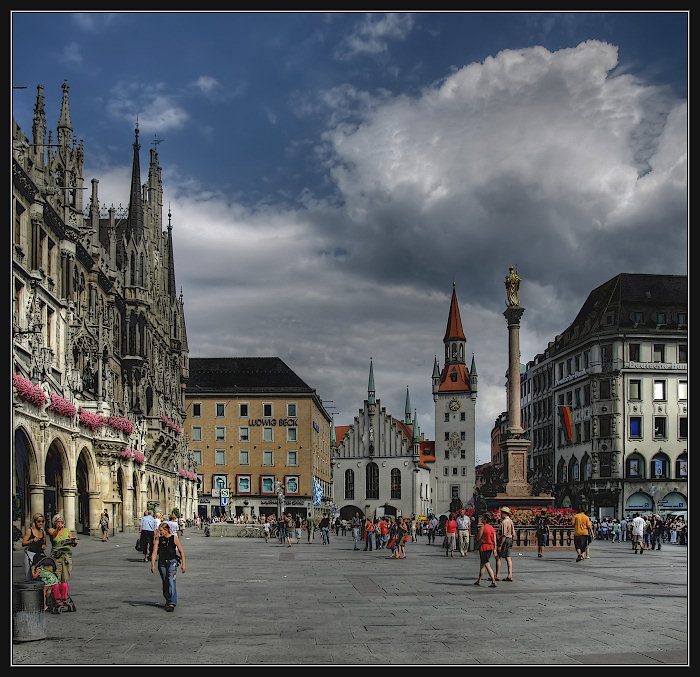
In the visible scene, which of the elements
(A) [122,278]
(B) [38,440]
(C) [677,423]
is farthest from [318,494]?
(B) [38,440]

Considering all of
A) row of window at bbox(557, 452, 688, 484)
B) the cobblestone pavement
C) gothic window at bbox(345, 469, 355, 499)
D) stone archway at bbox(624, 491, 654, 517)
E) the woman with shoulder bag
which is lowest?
gothic window at bbox(345, 469, 355, 499)

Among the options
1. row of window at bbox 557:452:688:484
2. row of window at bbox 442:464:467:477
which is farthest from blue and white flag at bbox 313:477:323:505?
row of window at bbox 442:464:467:477

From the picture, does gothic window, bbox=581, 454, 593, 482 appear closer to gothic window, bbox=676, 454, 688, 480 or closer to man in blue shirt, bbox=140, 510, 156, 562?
gothic window, bbox=676, 454, 688, 480

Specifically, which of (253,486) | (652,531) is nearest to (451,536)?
(652,531)

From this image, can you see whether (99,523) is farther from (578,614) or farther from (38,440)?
(578,614)

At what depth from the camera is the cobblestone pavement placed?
12328 mm

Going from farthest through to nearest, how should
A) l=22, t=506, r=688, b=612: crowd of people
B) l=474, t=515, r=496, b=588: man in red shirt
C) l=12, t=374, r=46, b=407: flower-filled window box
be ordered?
1. l=12, t=374, r=46, b=407: flower-filled window box
2. l=474, t=515, r=496, b=588: man in red shirt
3. l=22, t=506, r=688, b=612: crowd of people

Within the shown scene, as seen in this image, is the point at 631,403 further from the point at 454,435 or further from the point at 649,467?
the point at 454,435

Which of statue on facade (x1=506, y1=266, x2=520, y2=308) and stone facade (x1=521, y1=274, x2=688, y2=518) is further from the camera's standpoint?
stone facade (x1=521, y1=274, x2=688, y2=518)

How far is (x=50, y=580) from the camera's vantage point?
16109mm

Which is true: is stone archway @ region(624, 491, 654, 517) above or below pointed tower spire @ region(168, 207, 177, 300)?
below

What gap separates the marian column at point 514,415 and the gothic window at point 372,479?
94.3 meters

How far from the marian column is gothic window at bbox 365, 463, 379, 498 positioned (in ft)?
309

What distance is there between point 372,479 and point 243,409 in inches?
1442
